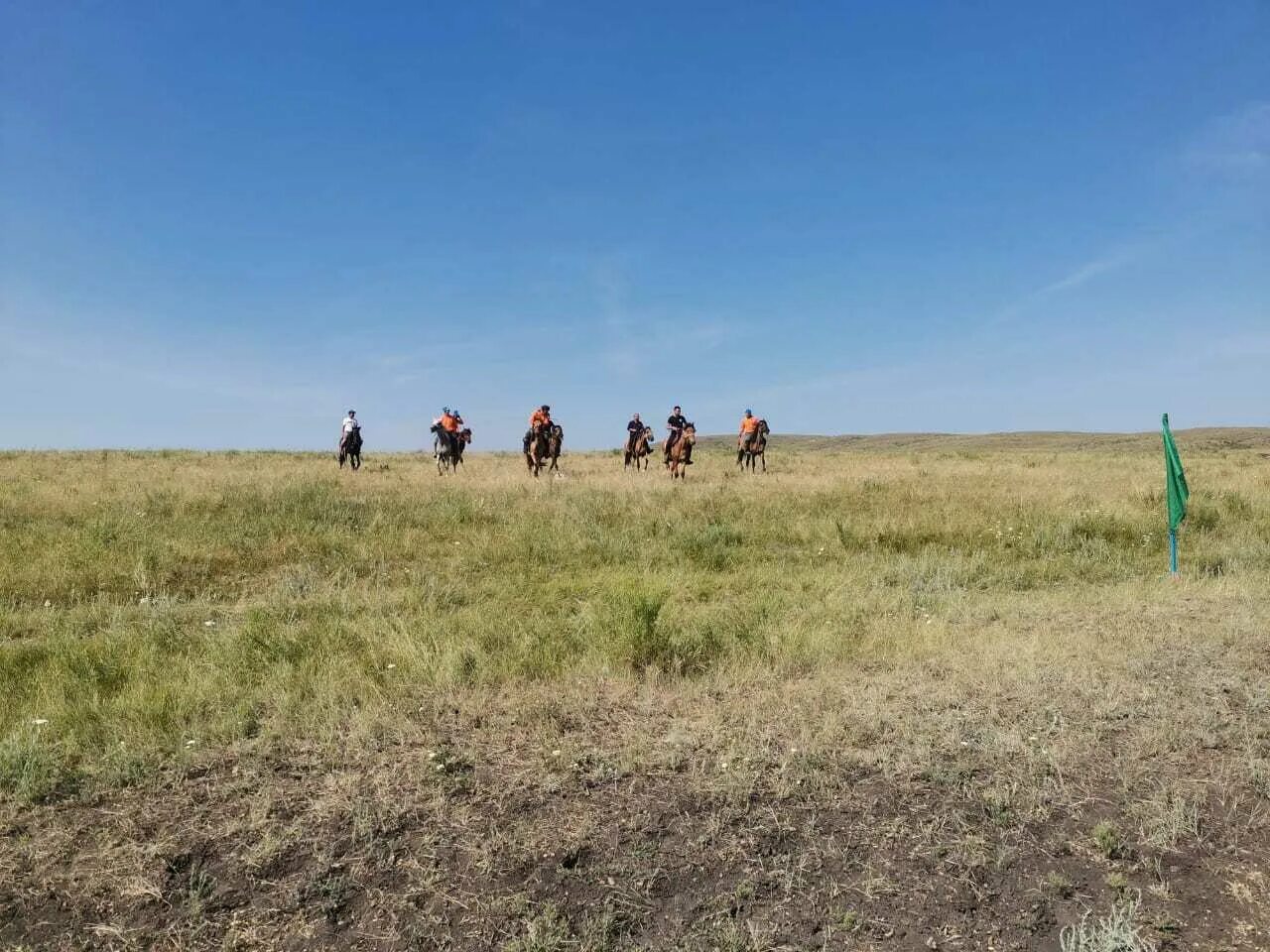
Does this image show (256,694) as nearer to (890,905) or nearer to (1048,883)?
(890,905)

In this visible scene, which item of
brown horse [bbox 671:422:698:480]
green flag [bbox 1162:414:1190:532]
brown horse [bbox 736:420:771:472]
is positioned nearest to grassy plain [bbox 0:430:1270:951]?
green flag [bbox 1162:414:1190:532]

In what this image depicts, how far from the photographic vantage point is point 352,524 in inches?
515

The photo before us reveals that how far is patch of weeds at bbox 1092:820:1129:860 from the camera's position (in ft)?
11.8

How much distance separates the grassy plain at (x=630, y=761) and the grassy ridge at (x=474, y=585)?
2.0 inches

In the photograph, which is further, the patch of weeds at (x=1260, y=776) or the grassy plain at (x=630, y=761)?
the patch of weeds at (x=1260, y=776)

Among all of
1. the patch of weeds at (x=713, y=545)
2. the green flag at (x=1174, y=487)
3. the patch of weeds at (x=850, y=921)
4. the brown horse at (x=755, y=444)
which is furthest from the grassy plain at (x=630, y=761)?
the brown horse at (x=755, y=444)

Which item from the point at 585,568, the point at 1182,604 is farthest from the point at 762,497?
the point at 1182,604

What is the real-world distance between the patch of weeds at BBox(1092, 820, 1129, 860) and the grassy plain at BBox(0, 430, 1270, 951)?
14mm

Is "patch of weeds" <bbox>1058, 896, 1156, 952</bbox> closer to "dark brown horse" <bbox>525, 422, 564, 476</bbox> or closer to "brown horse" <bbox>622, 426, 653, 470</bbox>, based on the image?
"dark brown horse" <bbox>525, 422, 564, 476</bbox>

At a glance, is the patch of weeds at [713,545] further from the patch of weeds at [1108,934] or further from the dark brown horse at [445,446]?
the dark brown horse at [445,446]

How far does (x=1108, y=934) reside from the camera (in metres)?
3.03

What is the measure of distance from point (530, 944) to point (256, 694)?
3.01 meters

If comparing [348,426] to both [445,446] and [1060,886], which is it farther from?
[1060,886]

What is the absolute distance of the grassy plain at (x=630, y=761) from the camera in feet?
10.7
